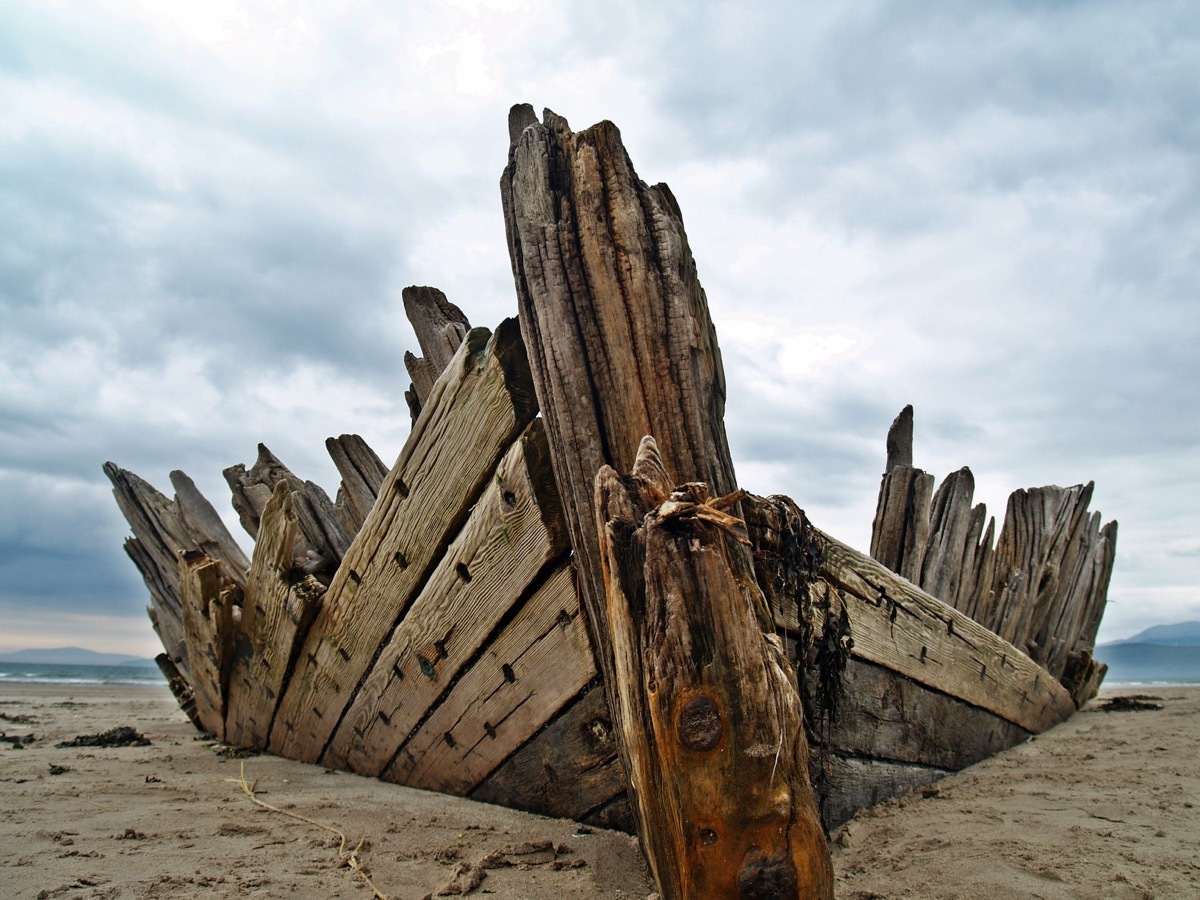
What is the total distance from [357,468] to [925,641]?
11.9 feet

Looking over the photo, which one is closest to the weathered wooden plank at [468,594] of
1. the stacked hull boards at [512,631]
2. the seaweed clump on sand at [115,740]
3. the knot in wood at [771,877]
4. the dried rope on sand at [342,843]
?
the stacked hull boards at [512,631]

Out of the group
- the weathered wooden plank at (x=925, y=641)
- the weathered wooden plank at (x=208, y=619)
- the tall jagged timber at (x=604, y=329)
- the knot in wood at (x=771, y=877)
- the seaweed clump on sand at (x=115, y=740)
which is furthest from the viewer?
the seaweed clump on sand at (x=115, y=740)

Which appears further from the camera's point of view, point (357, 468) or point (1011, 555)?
point (1011, 555)

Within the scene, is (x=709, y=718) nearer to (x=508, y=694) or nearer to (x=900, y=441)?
(x=508, y=694)

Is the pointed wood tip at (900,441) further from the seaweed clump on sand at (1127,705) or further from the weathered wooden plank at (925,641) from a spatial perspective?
the seaweed clump on sand at (1127,705)

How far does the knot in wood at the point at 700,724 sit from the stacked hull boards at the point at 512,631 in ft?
1.12

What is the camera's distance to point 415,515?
3129 millimetres

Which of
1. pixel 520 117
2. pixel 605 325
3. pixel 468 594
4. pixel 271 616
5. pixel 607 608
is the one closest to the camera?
pixel 607 608

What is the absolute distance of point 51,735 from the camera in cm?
683

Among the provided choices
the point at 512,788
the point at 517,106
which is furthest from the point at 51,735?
the point at 517,106

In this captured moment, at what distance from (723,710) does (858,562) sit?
5.54ft

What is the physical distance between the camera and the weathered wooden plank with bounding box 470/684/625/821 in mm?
2635

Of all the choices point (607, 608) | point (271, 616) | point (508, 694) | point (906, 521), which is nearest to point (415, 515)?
point (508, 694)

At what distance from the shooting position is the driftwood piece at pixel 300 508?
462 cm
